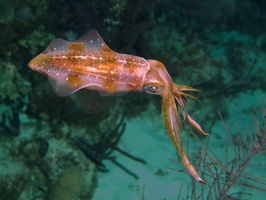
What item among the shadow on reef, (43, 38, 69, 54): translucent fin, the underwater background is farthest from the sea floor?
(43, 38, 69, 54): translucent fin

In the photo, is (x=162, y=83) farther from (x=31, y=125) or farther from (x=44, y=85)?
(x=31, y=125)

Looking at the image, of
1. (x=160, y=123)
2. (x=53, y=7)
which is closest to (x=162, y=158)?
(x=160, y=123)

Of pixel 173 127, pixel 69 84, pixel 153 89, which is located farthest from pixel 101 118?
pixel 173 127

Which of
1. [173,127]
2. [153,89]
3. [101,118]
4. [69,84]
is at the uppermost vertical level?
[153,89]

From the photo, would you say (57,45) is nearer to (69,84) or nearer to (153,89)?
Answer: (69,84)

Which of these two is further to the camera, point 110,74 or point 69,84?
point 69,84

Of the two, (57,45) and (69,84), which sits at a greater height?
(57,45)

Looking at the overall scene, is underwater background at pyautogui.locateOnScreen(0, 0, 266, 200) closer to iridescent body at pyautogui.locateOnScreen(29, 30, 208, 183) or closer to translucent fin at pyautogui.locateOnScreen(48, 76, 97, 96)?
iridescent body at pyautogui.locateOnScreen(29, 30, 208, 183)

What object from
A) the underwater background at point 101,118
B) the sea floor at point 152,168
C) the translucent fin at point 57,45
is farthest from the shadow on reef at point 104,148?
the translucent fin at point 57,45

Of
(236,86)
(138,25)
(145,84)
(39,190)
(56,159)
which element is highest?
(138,25)
